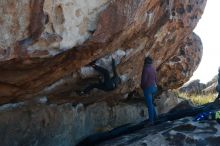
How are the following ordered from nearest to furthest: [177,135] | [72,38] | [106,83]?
[72,38]
[177,135]
[106,83]

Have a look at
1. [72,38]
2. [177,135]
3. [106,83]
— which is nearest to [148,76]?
[106,83]

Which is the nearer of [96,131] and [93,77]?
[93,77]

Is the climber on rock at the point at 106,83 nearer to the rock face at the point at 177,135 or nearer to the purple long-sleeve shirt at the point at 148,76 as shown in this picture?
the purple long-sleeve shirt at the point at 148,76

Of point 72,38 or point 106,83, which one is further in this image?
point 106,83

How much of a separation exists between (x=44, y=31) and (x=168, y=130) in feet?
15.5

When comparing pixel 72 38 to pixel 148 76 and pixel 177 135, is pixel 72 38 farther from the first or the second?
pixel 148 76

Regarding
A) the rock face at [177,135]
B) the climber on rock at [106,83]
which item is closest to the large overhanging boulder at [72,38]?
the climber on rock at [106,83]

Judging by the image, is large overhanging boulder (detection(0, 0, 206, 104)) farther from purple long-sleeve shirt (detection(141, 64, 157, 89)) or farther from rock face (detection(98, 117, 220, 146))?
rock face (detection(98, 117, 220, 146))

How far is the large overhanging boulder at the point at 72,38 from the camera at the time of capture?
10.7 m

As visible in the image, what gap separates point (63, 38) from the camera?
11.4 m

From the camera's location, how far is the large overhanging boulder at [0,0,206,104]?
420 inches

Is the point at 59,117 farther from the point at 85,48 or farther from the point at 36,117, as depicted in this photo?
the point at 85,48

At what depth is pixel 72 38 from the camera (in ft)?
38.1

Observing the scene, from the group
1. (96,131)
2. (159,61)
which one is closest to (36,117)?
(96,131)
